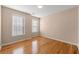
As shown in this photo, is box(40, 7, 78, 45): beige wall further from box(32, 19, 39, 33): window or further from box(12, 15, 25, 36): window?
box(12, 15, 25, 36): window

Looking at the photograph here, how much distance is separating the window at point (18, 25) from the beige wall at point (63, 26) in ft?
7.04

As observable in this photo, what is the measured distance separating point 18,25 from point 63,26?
267 cm

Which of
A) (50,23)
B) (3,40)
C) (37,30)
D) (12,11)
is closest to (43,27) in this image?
(37,30)

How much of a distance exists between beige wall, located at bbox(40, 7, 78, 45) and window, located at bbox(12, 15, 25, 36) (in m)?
2.15

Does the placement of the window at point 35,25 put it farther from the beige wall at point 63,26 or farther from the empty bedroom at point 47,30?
the empty bedroom at point 47,30

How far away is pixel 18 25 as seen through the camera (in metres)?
4.46

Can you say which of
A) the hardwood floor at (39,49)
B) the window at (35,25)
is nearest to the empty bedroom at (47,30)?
the hardwood floor at (39,49)

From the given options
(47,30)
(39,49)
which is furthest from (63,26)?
(39,49)

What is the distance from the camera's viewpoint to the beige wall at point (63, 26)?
3.56 metres

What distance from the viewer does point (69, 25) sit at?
3877 mm

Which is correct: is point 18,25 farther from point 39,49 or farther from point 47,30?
point 47,30

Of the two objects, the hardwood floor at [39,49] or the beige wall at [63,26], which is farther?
the beige wall at [63,26]
